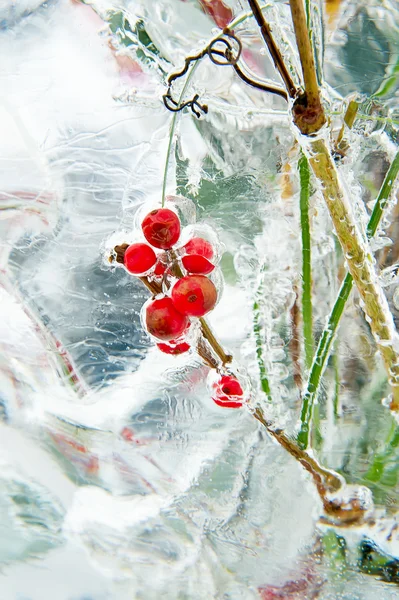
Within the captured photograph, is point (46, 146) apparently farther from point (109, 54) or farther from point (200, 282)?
point (200, 282)

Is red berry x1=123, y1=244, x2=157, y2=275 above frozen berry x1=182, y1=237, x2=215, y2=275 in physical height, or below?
above

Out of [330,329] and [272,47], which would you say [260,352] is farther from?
[272,47]

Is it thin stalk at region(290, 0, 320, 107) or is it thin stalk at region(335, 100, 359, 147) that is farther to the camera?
thin stalk at region(335, 100, 359, 147)

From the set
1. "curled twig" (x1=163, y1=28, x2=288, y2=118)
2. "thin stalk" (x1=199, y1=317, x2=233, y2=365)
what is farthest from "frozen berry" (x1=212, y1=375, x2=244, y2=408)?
"curled twig" (x1=163, y1=28, x2=288, y2=118)

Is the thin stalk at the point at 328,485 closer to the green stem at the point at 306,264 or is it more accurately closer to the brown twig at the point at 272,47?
the green stem at the point at 306,264

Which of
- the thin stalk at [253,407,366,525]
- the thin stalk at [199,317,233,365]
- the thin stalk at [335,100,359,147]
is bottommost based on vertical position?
the thin stalk at [253,407,366,525]

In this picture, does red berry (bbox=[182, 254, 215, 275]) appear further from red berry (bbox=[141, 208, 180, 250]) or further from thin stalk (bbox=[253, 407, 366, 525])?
thin stalk (bbox=[253, 407, 366, 525])

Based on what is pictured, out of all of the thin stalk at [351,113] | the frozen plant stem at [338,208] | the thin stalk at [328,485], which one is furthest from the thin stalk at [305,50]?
the thin stalk at [328,485]

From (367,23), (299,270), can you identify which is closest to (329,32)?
(367,23)
